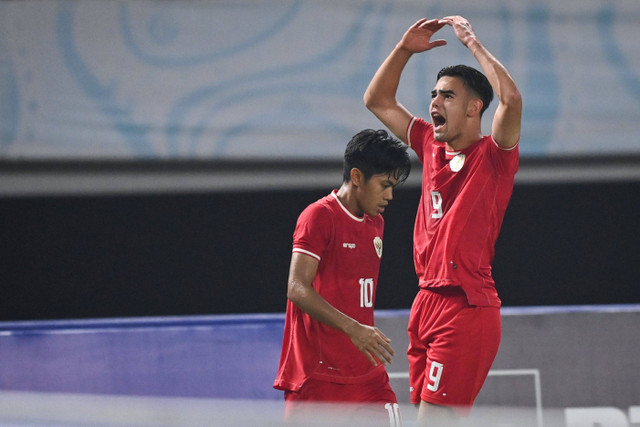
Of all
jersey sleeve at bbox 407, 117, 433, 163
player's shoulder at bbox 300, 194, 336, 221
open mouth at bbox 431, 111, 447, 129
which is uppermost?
open mouth at bbox 431, 111, 447, 129

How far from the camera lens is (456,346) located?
Answer: 343cm

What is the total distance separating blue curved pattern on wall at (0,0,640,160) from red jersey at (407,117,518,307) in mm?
1918

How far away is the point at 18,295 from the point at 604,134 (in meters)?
3.90

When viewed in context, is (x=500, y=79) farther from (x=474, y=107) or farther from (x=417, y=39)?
(x=417, y=39)

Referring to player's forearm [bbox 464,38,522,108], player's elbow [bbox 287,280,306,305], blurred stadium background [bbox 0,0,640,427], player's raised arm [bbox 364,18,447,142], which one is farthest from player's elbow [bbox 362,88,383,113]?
blurred stadium background [bbox 0,0,640,427]

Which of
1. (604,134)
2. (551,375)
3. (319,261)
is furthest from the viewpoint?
(604,134)

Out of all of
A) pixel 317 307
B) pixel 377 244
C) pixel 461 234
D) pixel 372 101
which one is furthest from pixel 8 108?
pixel 461 234

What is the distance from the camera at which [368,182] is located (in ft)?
11.8

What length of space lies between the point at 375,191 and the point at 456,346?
2.33 ft

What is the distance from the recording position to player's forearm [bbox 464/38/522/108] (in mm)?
3383

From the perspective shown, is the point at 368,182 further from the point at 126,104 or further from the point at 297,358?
the point at 126,104

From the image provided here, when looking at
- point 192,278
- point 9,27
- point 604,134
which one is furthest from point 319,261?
point 9,27

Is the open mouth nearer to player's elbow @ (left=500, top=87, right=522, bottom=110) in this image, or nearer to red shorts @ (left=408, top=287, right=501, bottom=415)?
player's elbow @ (left=500, top=87, right=522, bottom=110)

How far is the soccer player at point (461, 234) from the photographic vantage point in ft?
11.2
